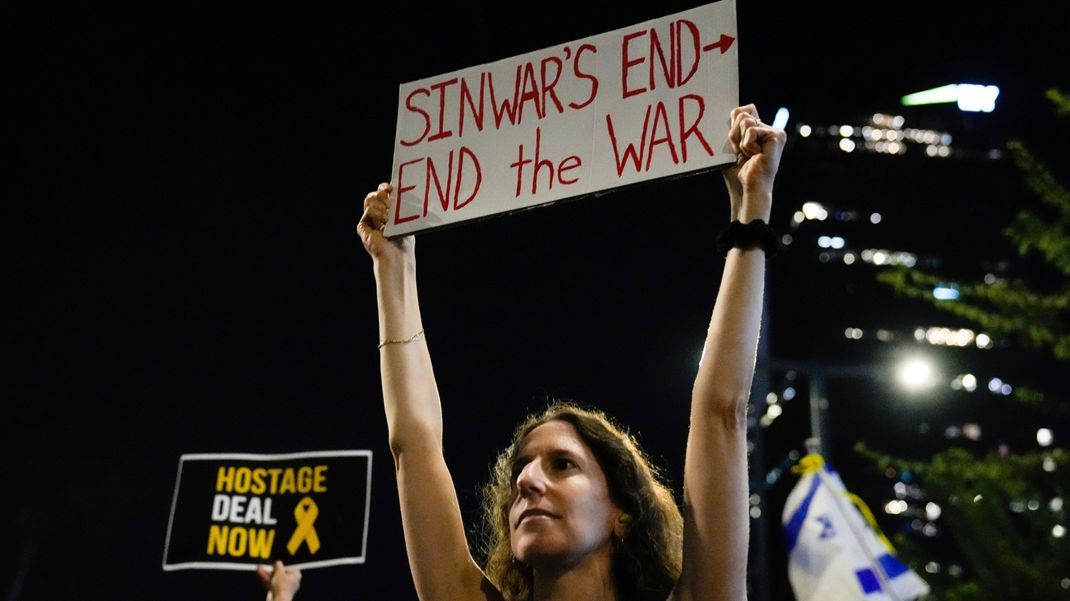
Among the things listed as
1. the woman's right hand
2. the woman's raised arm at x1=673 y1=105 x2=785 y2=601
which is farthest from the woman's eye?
the woman's right hand

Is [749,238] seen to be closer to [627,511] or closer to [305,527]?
[627,511]

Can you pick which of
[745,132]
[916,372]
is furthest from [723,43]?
[916,372]

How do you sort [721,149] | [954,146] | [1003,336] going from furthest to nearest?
[954,146]
[1003,336]
[721,149]

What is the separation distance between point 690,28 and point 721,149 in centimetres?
48

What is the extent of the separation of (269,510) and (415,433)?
382 cm

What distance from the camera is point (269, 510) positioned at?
6352 mm

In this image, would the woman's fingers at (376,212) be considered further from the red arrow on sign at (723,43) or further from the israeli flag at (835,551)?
the israeli flag at (835,551)

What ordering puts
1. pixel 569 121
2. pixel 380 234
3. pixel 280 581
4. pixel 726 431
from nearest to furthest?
1. pixel 726 431
2. pixel 569 121
3. pixel 380 234
4. pixel 280 581

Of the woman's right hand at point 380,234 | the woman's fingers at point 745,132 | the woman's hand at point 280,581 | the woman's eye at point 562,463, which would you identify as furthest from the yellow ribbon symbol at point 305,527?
the woman's fingers at point 745,132

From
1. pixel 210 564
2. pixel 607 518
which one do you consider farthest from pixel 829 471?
pixel 607 518

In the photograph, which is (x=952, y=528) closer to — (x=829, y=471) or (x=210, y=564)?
(x=829, y=471)

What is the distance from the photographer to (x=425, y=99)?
341cm

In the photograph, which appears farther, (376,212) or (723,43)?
(376,212)

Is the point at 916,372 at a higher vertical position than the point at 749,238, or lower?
higher
